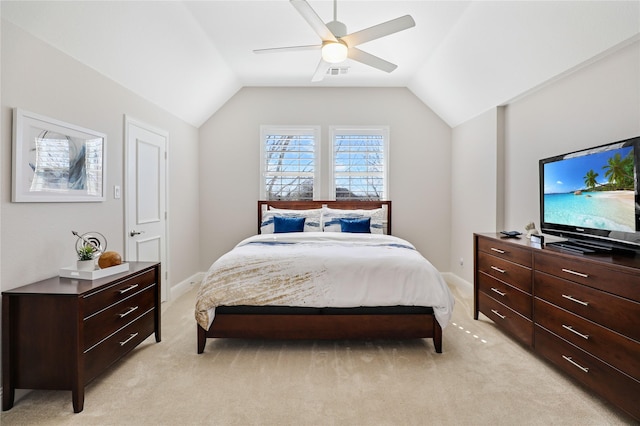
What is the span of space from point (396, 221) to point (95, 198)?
3.82 metres

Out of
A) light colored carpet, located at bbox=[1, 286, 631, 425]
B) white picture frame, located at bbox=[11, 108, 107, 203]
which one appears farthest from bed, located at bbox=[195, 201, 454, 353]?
white picture frame, located at bbox=[11, 108, 107, 203]

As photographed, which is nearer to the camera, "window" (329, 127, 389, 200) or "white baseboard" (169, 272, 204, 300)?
"white baseboard" (169, 272, 204, 300)

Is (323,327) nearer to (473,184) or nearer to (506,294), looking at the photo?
(506,294)

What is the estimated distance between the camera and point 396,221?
5039mm

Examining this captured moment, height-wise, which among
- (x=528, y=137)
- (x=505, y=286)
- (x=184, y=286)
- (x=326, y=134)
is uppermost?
(x=326, y=134)

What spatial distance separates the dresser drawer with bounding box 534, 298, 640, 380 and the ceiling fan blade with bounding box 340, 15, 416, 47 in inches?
87.6

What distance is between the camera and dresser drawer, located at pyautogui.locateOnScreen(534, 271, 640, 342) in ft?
5.68

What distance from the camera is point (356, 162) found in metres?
5.05

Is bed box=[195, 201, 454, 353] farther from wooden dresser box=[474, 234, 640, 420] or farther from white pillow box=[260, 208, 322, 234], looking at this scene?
white pillow box=[260, 208, 322, 234]

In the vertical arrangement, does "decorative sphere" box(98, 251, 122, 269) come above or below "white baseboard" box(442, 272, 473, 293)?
above

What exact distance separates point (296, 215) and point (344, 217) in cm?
64

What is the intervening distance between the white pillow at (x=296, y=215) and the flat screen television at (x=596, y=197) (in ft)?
8.17

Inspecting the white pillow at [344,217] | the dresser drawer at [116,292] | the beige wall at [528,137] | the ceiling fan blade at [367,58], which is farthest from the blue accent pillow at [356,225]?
the dresser drawer at [116,292]

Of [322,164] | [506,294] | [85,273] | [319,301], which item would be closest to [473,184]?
[506,294]
